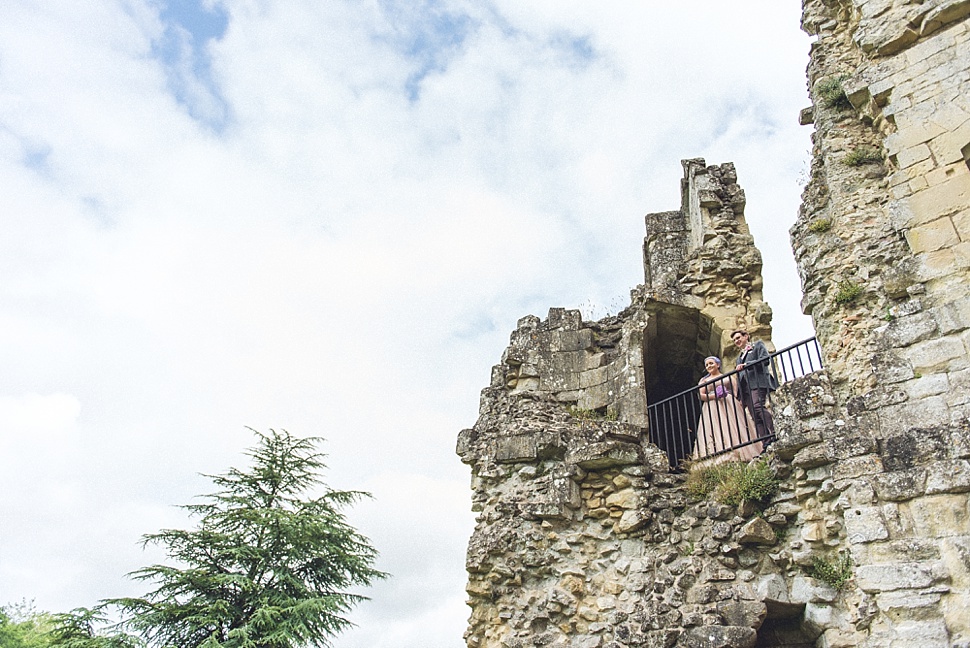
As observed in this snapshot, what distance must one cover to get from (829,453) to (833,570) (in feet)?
3.11

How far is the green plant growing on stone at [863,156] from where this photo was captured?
22.3 ft

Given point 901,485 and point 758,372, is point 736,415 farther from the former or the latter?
point 901,485

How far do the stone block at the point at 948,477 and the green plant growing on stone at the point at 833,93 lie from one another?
4081mm

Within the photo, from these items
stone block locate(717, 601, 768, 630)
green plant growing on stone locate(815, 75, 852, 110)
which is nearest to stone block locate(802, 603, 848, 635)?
stone block locate(717, 601, 768, 630)

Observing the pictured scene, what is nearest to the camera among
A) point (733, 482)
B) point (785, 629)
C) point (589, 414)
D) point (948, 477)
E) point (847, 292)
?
point (948, 477)

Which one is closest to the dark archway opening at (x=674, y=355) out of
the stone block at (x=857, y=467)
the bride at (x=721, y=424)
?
the bride at (x=721, y=424)

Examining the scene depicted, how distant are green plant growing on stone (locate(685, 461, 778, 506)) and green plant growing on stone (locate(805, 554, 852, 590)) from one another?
758 millimetres

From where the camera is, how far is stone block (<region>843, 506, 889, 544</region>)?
4988mm

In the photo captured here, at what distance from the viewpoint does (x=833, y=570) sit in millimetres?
5527

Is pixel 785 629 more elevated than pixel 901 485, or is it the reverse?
pixel 901 485

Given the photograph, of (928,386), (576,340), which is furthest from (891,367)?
(576,340)

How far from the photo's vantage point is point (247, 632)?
32.5 feet

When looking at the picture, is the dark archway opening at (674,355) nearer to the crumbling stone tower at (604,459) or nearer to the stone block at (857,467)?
the crumbling stone tower at (604,459)

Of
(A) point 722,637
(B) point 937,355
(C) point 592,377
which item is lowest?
(A) point 722,637
